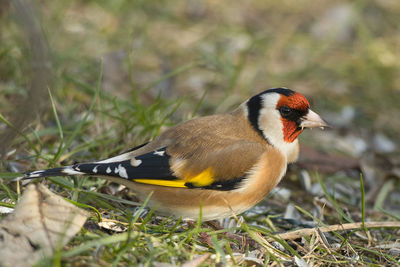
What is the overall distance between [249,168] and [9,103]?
2.40 m

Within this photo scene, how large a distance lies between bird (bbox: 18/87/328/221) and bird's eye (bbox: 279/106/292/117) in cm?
3

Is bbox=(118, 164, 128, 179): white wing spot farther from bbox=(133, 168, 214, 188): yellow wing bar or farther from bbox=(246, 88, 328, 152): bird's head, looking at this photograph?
bbox=(246, 88, 328, 152): bird's head

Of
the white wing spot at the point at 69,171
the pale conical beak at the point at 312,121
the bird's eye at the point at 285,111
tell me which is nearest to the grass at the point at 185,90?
the white wing spot at the point at 69,171

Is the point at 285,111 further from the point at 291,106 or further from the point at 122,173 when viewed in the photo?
the point at 122,173

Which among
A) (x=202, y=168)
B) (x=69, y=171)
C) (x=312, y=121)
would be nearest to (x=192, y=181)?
(x=202, y=168)

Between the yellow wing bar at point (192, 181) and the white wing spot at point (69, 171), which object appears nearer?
the white wing spot at point (69, 171)

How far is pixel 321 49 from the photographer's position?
7.18 m

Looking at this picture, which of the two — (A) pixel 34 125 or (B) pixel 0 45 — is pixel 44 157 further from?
(B) pixel 0 45

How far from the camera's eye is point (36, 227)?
2463mm

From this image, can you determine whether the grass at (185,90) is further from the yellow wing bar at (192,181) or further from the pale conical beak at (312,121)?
the pale conical beak at (312,121)

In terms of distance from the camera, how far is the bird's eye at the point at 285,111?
3.48 metres

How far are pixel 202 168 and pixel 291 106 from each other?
2.56 feet

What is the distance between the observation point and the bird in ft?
10.3

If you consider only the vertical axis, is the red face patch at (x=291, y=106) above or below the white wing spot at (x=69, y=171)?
above
